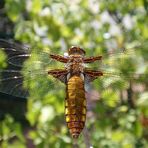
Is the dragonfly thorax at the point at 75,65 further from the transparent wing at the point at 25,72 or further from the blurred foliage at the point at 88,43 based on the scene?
the blurred foliage at the point at 88,43

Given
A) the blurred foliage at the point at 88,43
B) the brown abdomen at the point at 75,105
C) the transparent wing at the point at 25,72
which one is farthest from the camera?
the blurred foliage at the point at 88,43

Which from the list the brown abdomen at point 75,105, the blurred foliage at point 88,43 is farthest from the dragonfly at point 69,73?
the blurred foliage at point 88,43

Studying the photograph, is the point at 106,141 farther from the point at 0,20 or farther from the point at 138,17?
the point at 0,20

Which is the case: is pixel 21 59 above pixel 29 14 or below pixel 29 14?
below

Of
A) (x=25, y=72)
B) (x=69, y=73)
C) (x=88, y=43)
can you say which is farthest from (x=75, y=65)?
(x=88, y=43)

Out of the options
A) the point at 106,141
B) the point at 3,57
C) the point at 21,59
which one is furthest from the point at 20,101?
the point at 21,59

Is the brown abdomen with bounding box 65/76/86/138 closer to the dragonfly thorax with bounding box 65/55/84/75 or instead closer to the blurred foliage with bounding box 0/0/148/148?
the dragonfly thorax with bounding box 65/55/84/75
